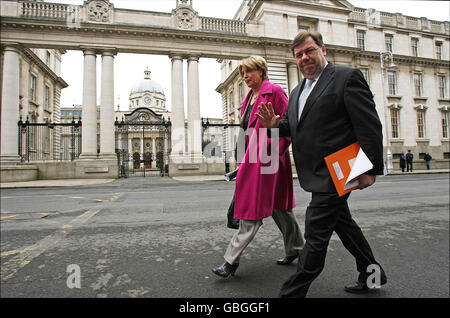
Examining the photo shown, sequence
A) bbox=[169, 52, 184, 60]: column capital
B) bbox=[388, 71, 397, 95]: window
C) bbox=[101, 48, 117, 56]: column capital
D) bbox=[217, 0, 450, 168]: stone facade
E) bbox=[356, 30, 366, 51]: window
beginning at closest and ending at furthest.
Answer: bbox=[101, 48, 117, 56]: column capital
bbox=[169, 52, 184, 60]: column capital
bbox=[217, 0, 450, 168]: stone facade
bbox=[356, 30, 366, 51]: window
bbox=[388, 71, 397, 95]: window

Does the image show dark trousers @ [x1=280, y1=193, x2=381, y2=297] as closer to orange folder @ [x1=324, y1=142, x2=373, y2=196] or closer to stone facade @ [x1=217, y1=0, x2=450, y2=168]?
orange folder @ [x1=324, y1=142, x2=373, y2=196]

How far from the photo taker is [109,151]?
1878 centimetres

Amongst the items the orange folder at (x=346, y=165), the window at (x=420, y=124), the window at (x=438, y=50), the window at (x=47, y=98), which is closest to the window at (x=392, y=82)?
the window at (x=420, y=124)

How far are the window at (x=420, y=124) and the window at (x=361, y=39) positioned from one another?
980cm

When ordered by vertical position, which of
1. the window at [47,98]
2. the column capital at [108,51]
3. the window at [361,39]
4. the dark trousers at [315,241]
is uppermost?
the window at [361,39]

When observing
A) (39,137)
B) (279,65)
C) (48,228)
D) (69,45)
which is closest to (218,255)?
(48,228)

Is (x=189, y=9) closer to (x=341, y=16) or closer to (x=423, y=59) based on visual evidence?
(x=341, y=16)

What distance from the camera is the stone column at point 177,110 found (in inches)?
774

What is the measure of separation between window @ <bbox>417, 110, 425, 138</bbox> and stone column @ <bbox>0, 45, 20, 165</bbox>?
3737cm

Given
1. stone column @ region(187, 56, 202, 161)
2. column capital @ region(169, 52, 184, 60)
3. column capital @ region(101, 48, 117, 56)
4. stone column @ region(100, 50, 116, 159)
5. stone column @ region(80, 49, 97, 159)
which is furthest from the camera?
column capital @ region(169, 52, 184, 60)

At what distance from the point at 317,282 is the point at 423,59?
37.6m

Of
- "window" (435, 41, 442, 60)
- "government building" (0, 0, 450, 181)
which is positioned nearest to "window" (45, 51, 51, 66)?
"government building" (0, 0, 450, 181)

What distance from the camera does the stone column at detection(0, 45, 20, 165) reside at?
1734 centimetres

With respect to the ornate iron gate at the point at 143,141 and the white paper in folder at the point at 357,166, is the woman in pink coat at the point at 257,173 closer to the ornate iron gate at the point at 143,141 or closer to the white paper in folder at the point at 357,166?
the white paper in folder at the point at 357,166
